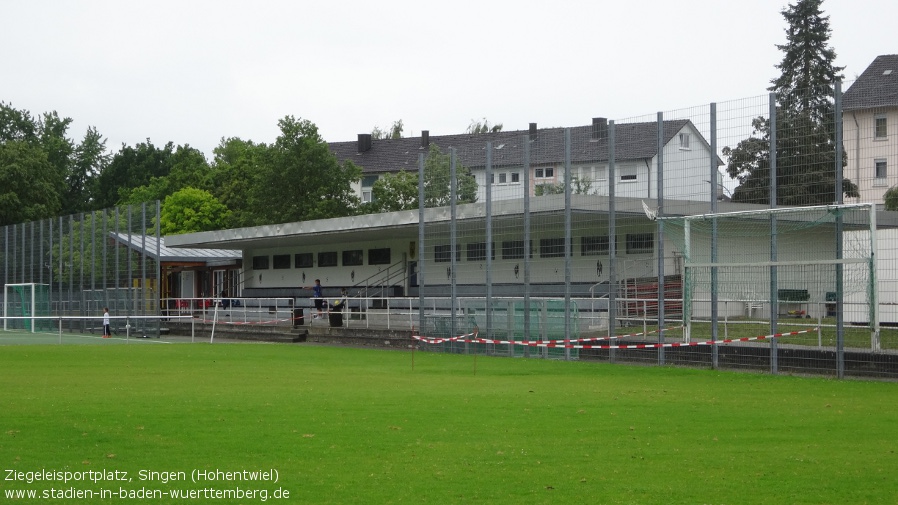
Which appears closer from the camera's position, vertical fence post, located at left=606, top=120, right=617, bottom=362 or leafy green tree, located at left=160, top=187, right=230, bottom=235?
vertical fence post, located at left=606, top=120, right=617, bottom=362

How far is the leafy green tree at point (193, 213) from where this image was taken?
255ft

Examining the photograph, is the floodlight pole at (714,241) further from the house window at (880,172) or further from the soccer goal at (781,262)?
the house window at (880,172)

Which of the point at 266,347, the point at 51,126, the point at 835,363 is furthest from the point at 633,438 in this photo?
the point at 51,126

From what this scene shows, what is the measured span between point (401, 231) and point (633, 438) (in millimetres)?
28021

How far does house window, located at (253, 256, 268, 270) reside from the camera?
51938 mm

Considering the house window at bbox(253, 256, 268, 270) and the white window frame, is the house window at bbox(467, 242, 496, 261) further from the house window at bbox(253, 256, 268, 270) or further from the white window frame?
the house window at bbox(253, 256, 268, 270)

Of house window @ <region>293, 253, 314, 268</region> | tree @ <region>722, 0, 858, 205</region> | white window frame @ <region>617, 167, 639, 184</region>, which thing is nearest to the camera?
tree @ <region>722, 0, 858, 205</region>

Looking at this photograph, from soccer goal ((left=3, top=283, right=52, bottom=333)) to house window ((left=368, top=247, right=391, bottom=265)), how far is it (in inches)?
581

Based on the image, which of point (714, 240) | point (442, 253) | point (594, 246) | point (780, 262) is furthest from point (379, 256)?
point (780, 262)

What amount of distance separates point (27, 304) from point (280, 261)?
1172cm

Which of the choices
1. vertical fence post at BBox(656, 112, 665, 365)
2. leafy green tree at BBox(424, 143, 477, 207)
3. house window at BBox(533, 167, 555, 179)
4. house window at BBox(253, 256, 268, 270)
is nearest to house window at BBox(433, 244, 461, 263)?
leafy green tree at BBox(424, 143, 477, 207)

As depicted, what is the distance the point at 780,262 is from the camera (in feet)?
61.8

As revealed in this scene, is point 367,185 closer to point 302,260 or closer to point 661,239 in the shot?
point 302,260

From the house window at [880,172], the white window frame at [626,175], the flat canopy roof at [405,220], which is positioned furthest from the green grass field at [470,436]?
A: the white window frame at [626,175]
